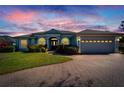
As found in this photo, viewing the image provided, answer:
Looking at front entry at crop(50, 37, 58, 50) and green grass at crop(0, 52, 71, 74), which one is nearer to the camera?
green grass at crop(0, 52, 71, 74)

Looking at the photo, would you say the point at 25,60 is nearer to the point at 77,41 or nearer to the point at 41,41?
the point at 41,41

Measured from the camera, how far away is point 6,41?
9.86 meters

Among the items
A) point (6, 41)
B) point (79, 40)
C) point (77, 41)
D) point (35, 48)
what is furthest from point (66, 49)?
point (6, 41)

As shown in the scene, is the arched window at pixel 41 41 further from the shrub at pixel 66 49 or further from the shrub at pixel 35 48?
the shrub at pixel 66 49

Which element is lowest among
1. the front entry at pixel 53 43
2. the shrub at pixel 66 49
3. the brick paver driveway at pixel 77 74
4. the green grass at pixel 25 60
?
the brick paver driveway at pixel 77 74

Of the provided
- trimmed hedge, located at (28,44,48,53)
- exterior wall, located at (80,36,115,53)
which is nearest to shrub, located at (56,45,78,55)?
exterior wall, located at (80,36,115,53)

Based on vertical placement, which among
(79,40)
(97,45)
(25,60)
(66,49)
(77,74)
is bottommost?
(77,74)

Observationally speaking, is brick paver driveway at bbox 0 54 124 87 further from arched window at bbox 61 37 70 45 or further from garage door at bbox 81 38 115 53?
arched window at bbox 61 37 70 45

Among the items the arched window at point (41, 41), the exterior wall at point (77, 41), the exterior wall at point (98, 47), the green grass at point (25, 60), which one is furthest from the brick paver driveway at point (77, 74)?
the arched window at point (41, 41)

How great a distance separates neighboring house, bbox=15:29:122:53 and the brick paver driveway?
0.70 meters

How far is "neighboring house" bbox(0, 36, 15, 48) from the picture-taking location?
9.79 metres

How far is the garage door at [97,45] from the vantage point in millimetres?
10375

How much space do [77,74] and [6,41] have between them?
363cm
